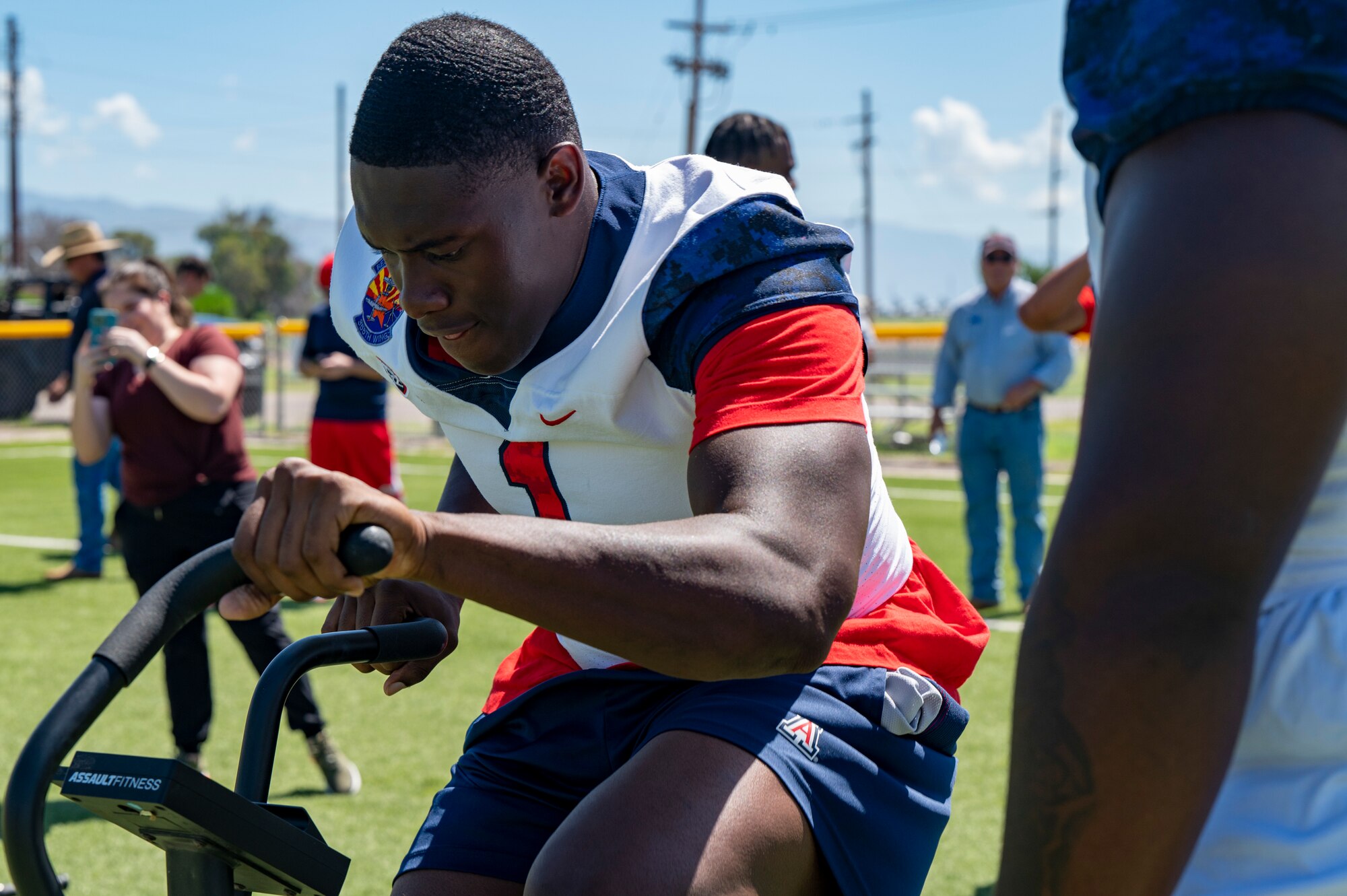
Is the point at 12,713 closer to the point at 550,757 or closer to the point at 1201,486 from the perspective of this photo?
the point at 550,757

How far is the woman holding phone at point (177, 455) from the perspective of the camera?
15.7 ft

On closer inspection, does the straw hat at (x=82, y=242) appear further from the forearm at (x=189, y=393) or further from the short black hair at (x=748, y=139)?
the short black hair at (x=748, y=139)

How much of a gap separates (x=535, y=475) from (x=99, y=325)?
13.8 feet

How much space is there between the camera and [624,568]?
1287 millimetres

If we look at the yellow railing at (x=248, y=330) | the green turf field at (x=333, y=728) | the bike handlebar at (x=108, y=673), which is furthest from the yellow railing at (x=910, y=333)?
the bike handlebar at (x=108, y=673)

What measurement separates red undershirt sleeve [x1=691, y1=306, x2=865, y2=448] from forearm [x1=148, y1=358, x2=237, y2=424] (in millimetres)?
3996

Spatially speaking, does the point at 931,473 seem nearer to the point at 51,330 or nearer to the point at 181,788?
the point at 51,330

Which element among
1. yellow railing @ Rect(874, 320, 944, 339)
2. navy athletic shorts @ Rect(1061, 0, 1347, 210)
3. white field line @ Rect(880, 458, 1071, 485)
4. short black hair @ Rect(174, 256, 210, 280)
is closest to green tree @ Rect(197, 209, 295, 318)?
yellow railing @ Rect(874, 320, 944, 339)

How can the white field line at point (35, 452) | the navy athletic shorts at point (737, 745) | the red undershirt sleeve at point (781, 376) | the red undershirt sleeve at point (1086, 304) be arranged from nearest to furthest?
1. the red undershirt sleeve at point (781, 376)
2. the navy athletic shorts at point (737, 745)
3. the red undershirt sleeve at point (1086, 304)
4. the white field line at point (35, 452)

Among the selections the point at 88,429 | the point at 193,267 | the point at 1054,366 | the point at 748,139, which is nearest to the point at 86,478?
the point at 193,267

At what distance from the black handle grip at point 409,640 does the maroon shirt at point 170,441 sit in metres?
3.54

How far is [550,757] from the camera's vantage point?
197 centimetres

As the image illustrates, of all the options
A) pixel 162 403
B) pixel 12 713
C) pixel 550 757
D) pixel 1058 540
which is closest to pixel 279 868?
pixel 550 757

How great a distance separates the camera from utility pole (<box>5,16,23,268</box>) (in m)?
37.9
